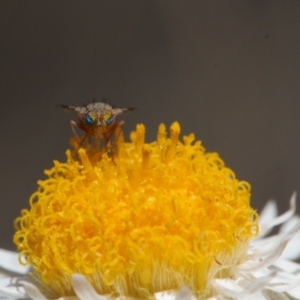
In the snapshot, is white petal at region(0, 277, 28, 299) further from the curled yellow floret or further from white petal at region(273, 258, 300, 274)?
white petal at region(273, 258, 300, 274)

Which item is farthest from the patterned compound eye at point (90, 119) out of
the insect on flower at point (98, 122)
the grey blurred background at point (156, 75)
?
the grey blurred background at point (156, 75)

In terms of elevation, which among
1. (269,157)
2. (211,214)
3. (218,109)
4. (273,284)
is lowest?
(273,284)

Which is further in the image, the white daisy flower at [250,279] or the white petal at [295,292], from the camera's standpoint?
the white petal at [295,292]

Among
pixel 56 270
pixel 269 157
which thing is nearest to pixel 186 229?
pixel 56 270

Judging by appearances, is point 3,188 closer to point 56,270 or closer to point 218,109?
point 218,109

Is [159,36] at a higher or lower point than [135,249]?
higher

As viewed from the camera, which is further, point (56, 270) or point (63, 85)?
point (63, 85)

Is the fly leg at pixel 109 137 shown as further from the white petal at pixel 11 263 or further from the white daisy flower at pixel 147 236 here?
the white petal at pixel 11 263
